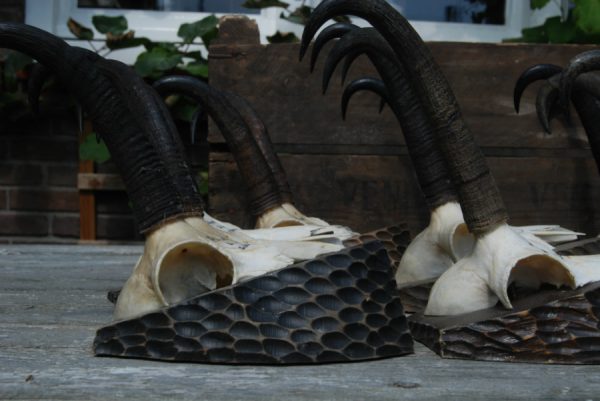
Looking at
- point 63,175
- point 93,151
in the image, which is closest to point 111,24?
point 93,151

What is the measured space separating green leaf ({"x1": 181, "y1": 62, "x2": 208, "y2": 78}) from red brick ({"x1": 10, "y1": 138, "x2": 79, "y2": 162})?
48 centimetres

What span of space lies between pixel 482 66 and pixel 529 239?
3.37 ft

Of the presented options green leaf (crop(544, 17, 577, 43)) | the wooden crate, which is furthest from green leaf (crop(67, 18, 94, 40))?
green leaf (crop(544, 17, 577, 43))

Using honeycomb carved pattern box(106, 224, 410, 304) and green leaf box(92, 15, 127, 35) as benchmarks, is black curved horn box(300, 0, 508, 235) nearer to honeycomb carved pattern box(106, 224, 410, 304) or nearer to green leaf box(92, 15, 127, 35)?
honeycomb carved pattern box(106, 224, 410, 304)

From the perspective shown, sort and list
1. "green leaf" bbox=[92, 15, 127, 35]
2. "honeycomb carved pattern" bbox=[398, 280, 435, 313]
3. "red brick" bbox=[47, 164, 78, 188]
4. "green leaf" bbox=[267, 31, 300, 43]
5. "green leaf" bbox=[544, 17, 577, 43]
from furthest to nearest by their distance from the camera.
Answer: "red brick" bbox=[47, 164, 78, 188] → "green leaf" bbox=[92, 15, 127, 35] → "green leaf" bbox=[267, 31, 300, 43] → "green leaf" bbox=[544, 17, 577, 43] → "honeycomb carved pattern" bbox=[398, 280, 435, 313]

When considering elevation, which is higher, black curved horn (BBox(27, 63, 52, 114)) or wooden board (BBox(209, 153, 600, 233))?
black curved horn (BBox(27, 63, 52, 114))

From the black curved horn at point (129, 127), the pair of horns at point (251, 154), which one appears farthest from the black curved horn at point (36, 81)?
the pair of horns at point (251, 154)

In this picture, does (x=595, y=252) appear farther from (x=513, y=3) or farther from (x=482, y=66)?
(x=513, y=3)

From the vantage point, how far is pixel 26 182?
301cm

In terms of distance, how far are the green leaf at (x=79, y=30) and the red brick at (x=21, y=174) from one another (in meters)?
0.48

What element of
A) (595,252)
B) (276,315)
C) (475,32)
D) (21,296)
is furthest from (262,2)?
(276,315)

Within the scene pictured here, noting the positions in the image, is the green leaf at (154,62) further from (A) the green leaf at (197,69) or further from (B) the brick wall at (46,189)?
(B) the brick wall at (46,189)

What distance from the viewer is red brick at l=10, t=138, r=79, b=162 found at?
300 cm

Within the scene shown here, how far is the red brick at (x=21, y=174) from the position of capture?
3.01 m
